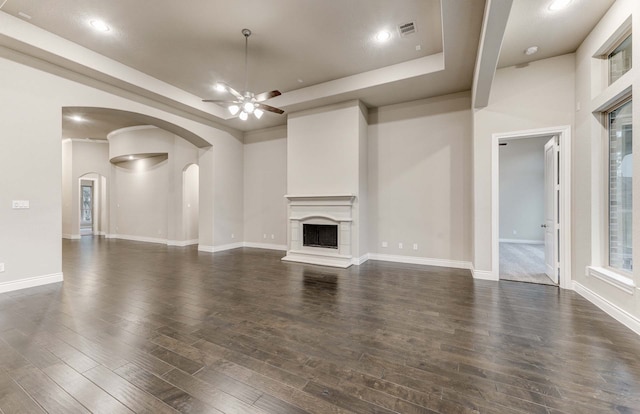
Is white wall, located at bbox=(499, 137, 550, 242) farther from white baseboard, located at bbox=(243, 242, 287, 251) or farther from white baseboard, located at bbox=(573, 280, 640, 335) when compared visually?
white baseboard, located at bbox=(243, 242, 287, 251)

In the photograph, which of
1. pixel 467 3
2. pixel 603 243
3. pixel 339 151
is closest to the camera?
pixel 467 3

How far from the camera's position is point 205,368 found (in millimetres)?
2021

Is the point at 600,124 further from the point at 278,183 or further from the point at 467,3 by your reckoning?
the point at 278,183

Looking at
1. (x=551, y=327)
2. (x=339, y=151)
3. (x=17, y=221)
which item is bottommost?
(x=551, y=327)

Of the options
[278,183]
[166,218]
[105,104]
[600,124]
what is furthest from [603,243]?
[166,218]

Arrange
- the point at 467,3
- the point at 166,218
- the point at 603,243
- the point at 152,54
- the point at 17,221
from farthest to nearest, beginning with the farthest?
1. the point at 166,218
2. the point at 152,54
3. the point at 17,221
4. the point at 603,243
5. the point at 467,3

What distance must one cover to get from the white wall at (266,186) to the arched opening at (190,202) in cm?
195

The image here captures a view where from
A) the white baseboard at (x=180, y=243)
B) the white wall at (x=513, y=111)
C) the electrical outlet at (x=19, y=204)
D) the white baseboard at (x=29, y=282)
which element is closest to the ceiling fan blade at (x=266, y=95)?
the white wall at (x=513, y=111)

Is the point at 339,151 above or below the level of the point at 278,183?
above

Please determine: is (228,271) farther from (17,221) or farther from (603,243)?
(603,243)

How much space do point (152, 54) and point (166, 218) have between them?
5.72 metres

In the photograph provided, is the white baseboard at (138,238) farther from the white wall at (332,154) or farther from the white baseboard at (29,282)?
the white wall at (332,154)

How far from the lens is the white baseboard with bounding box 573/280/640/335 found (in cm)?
266

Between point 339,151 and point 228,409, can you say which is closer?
point 228,409
